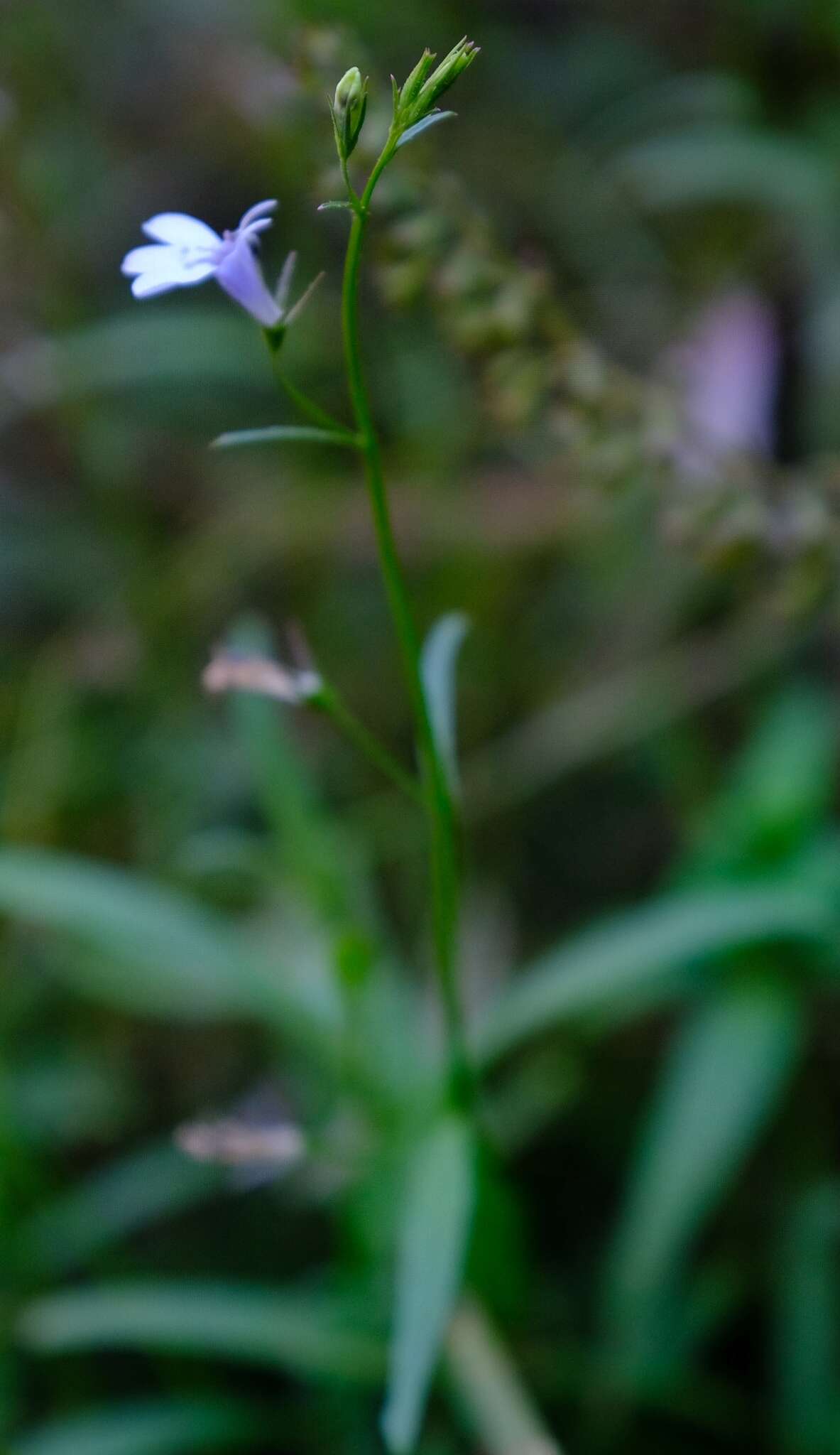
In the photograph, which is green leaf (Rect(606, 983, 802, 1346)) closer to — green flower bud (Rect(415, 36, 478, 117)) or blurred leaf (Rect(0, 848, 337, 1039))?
blurred leaf (Rect(0, 848, 337, 1039))

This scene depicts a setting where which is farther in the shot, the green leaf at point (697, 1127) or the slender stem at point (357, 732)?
the green leaf at point (697, 1127)

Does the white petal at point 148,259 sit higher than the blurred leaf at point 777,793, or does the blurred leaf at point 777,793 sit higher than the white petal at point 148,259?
the blurred leaf at point 777,793

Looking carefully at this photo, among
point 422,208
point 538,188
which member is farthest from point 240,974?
point 538,188

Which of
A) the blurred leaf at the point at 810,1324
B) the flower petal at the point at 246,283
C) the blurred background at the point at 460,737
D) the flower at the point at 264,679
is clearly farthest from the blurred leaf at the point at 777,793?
the flower petal at the point at 246,283

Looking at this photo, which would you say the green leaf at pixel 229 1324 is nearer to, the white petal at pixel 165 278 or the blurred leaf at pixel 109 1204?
the blurred leaf at pixel 109 1204

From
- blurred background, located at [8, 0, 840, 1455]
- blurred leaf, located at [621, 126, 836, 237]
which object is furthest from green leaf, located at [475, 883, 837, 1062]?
blurred leaf, located at [621, 126, 836, 237]

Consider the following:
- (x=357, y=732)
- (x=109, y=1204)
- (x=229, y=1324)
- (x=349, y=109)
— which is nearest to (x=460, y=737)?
(x=109, y=1204)

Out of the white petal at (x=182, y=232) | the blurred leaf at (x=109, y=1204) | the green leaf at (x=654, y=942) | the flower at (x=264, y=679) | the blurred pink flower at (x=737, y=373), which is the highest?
the blurred pink flower at (x=737, y=373)

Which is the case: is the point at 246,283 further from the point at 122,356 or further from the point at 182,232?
the point at 122,356
